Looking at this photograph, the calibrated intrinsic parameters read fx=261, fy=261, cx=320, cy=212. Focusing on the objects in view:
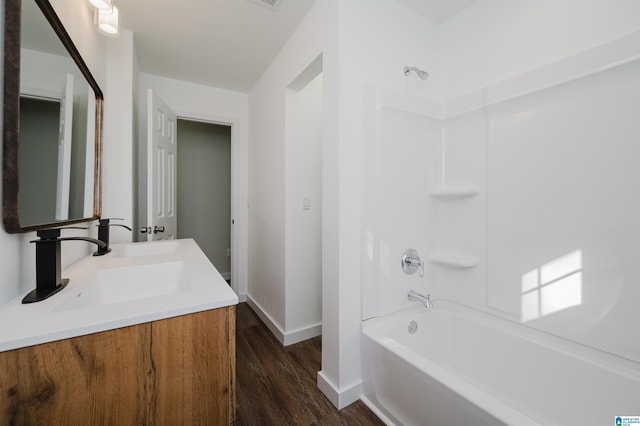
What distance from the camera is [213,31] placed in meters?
2.02

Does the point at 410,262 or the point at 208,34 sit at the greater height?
the point at 208,34

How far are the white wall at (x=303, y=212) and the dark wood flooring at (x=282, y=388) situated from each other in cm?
20

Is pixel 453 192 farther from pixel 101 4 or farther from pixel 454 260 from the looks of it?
pixel 101 4

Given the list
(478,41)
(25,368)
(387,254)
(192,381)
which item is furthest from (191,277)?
(478,41)

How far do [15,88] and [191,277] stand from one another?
0.81m

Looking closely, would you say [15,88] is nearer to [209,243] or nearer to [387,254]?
[387,254]

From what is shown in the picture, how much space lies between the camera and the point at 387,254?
1.66 meters

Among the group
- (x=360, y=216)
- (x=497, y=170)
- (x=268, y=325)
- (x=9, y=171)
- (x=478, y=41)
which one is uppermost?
(x=478, y=41)

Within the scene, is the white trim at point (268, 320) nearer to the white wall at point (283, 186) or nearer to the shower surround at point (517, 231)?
the white wall at point (283, 186)

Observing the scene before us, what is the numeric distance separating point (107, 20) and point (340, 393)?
2.45 m

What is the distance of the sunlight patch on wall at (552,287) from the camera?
126 centimetres

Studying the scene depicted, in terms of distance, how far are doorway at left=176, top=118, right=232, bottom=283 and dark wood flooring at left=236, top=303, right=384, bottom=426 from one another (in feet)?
6.36

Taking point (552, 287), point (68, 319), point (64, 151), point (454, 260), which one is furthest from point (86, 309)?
point (552, 287)

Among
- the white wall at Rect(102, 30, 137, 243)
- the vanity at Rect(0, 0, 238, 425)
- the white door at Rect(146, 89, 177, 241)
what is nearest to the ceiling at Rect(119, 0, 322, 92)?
the white wall at Rect(102, 30, 137, 243)
